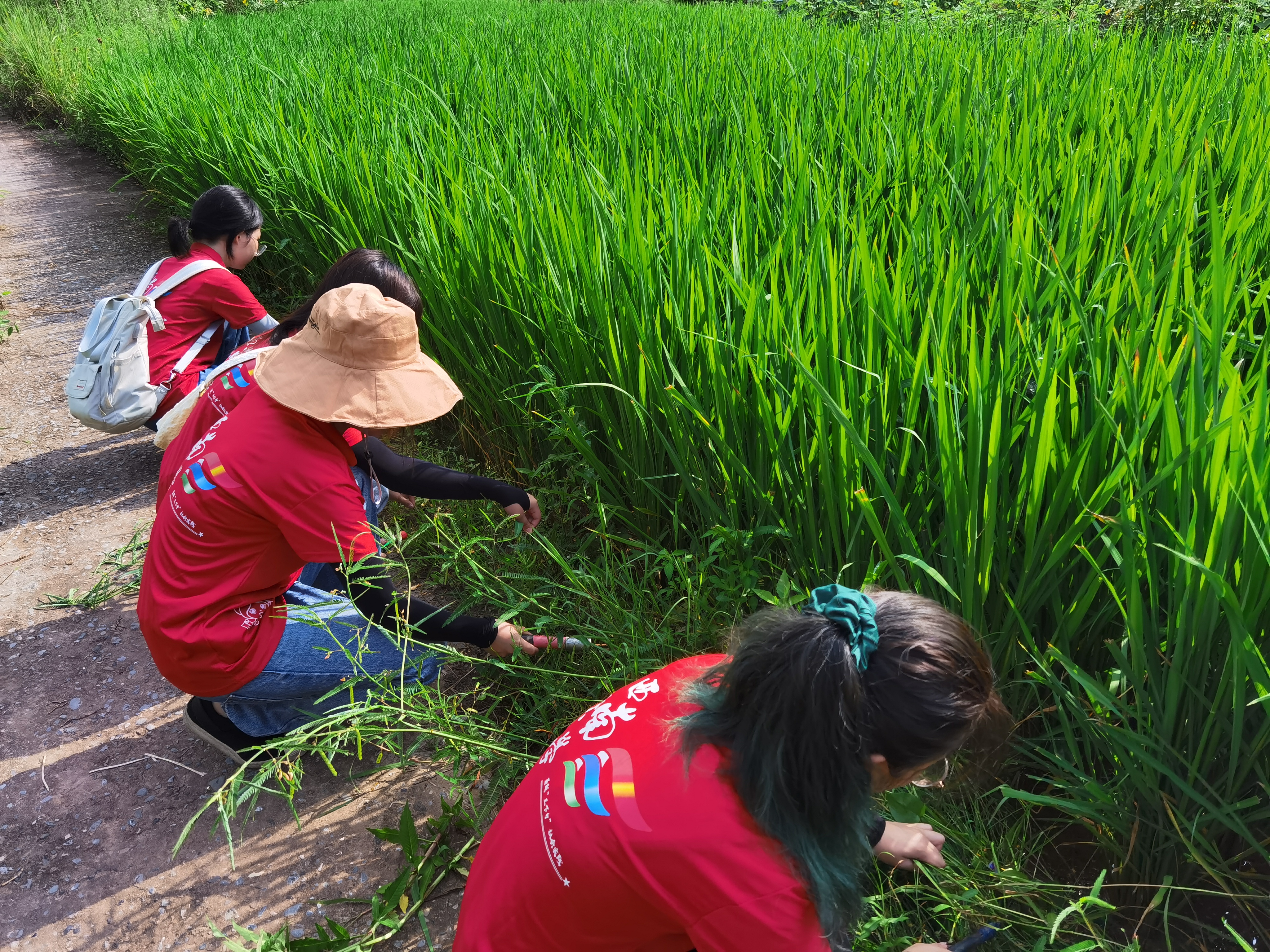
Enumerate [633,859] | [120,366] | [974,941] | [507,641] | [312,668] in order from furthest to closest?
[120,366] < [312,668] < [507,641] < [974,941] < [633,859]

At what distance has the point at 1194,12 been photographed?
566 cm

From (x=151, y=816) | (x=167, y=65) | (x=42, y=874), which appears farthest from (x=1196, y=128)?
(x=167, y=65)

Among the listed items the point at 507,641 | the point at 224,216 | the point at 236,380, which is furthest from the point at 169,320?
the point at 507,641

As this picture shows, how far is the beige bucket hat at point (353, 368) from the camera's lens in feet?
4.92

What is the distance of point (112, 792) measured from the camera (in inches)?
69.7

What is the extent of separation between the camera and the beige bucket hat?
4.92ft

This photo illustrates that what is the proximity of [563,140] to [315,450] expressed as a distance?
5.61ft

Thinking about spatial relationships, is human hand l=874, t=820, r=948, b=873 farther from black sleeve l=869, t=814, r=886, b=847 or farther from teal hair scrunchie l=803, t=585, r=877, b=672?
teal hair scrunchie l=803, t=585, r=877, b=672

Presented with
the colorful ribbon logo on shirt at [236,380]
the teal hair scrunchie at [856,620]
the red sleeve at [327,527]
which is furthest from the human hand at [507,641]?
the teal hair scrunchie at [856,620]

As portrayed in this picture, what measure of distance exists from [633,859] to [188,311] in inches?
98.7

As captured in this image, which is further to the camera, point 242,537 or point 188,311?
point 188,311

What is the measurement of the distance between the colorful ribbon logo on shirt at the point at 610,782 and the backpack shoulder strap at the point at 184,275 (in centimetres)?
231

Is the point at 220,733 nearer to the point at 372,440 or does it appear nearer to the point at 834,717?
the point at 372,440

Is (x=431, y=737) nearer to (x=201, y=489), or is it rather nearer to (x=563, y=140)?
(x=201, y=489)
